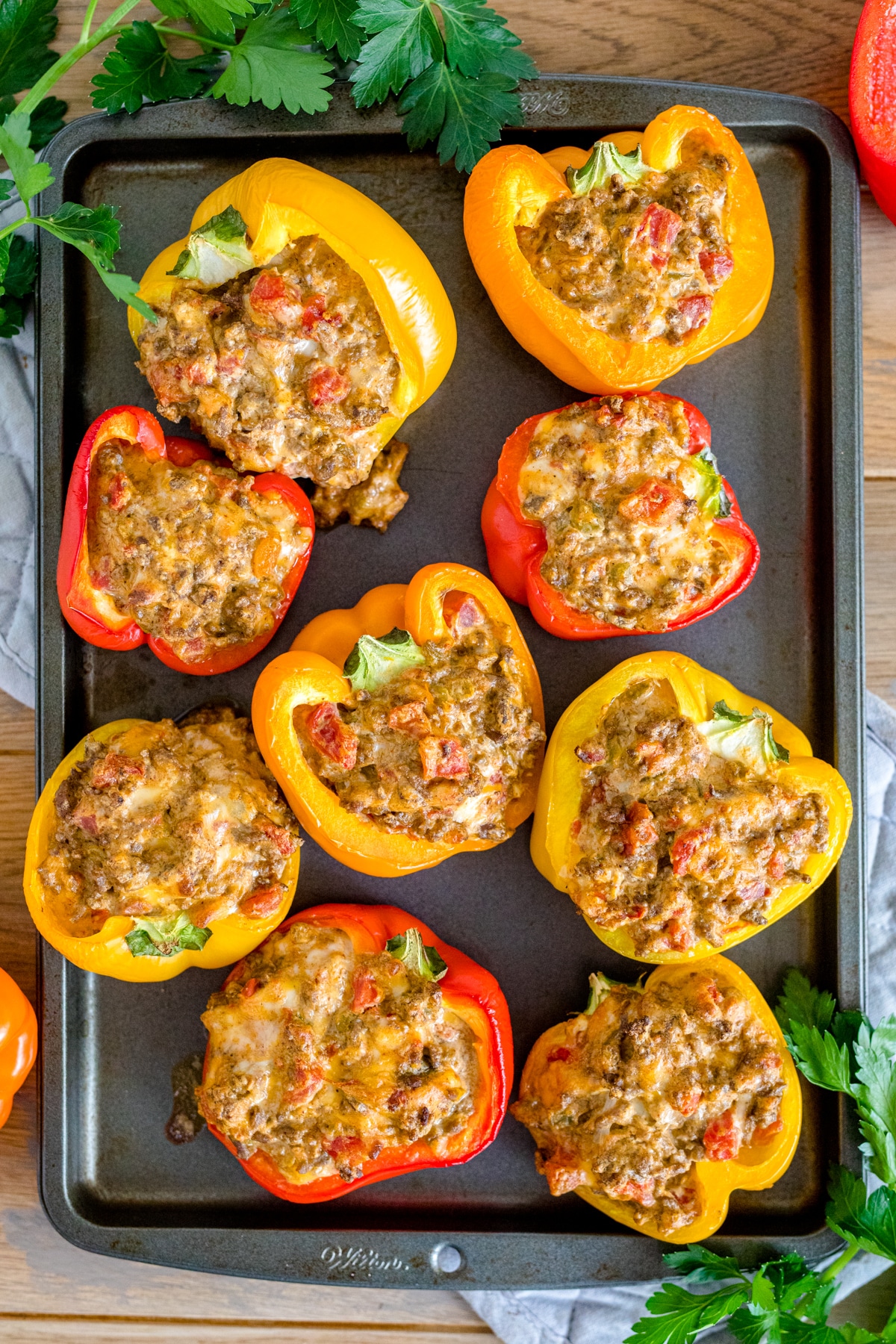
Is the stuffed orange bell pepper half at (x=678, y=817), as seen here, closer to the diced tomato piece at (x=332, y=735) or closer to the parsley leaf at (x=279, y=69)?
the diced tomato piece at (x=332, y=735)

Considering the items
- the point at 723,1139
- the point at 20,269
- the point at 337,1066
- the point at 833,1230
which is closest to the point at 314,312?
the point at 20,269

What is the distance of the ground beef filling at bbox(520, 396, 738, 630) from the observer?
2.38 m

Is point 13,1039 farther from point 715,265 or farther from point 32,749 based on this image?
point 715,265

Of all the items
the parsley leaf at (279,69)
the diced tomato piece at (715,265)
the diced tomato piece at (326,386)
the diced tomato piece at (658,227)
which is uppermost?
the parsley leaf at (279,69)

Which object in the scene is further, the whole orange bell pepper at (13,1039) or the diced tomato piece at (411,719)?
the whole orange bell pepper at (13,1039)

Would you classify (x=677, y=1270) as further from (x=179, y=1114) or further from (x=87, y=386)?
(x=87, y=386)

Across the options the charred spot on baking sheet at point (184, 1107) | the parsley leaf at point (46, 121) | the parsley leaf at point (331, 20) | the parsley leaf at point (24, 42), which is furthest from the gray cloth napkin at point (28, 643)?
the parsley leaf at point (331, 20)

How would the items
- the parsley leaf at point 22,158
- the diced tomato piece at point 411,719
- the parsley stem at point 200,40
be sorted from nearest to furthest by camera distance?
1. the parsley leaf at point 22,158
2. the diced tomato piece at point 411,719
3. the parsley stem at point 200,40

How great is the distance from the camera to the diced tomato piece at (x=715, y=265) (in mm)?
2396

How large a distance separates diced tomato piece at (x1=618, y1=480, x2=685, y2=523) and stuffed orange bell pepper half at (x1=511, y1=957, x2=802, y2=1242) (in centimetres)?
106

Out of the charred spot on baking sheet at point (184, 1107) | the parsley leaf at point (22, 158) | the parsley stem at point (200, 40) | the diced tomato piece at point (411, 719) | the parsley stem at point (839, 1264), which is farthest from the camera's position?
the charred spot on baking sheet at point (184, 1107)

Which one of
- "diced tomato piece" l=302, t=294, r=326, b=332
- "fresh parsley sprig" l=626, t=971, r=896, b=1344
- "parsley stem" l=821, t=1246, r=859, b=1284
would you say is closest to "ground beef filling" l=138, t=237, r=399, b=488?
"diced tomato piece" l=302, t=294, r=326, b=332

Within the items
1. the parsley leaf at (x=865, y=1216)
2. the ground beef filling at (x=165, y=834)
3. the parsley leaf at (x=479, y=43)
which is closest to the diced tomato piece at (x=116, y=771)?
the ground beef filling at (x=165, y=834)

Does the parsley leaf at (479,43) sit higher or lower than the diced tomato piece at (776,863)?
higher
